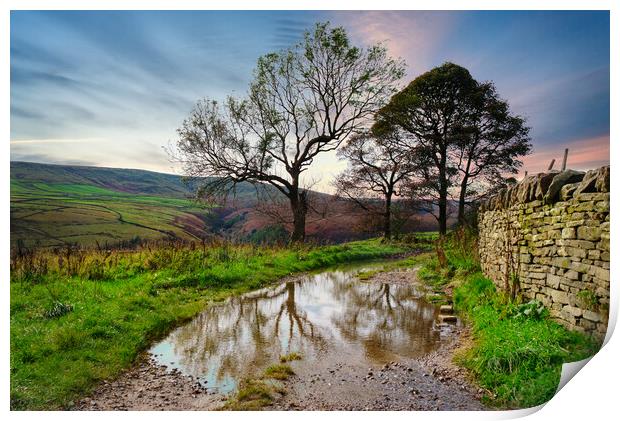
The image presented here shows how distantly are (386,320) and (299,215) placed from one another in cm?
1238

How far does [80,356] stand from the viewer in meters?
5.91

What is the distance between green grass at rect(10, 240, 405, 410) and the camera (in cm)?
545

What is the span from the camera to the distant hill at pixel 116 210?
24.6 feet

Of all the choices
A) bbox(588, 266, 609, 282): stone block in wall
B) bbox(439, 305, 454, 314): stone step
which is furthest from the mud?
bbox(439, 305, 454, 314): stone step

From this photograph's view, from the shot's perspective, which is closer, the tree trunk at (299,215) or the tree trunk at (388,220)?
the tree trunk at (299,215)

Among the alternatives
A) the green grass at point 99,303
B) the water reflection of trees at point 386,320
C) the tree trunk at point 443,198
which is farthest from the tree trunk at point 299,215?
the water reflection of trees at point 386,320

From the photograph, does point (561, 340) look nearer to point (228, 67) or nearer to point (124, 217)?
point (228, 67)

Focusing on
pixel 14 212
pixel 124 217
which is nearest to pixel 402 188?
pixel 124 217

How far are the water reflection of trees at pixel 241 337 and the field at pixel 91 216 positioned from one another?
3.30 metres

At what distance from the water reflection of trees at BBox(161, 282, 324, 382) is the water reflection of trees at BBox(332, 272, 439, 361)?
835 mm

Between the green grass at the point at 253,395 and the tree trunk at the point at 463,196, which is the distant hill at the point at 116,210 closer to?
the green grass at the point at 253,395

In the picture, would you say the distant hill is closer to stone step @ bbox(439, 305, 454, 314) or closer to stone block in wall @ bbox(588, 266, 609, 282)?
stone step @ bbox(439, 305, 454, 314)

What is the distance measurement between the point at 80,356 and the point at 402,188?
2175 centimetres
